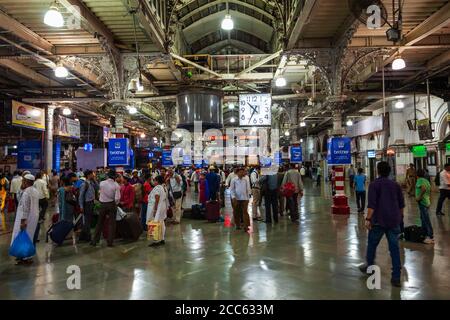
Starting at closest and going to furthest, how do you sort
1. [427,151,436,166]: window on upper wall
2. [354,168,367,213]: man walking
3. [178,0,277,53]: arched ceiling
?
1. [354,168,367,213]: man walking
2. [178,0,277,53]: arched ceiling
3. [427,151,436,166]: window on upper wall

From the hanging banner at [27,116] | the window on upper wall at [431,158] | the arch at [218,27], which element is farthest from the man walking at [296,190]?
the hanging banner at [27,116]

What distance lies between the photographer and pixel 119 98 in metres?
10.7

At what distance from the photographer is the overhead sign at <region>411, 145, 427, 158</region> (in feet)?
58.5

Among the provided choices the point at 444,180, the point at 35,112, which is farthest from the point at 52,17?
the point at 444,180

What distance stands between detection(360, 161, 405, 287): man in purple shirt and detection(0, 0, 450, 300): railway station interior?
0.8 inches

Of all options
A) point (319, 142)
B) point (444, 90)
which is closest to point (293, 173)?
point (444, 90)

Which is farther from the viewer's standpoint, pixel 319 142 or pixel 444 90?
pixel 319 142

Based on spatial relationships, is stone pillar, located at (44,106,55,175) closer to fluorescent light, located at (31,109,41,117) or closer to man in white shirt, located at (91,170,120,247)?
fluorescent light, located at (31,109,41,117)

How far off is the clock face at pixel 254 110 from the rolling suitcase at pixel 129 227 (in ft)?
20.4

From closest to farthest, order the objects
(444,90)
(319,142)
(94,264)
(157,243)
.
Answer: (94,264) < (157,243) < (444,90) < (319,142)

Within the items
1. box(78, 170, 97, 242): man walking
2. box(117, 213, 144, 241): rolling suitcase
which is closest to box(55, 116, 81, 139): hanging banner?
box(78, 170, 97, 242): man walking

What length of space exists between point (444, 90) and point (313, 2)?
35.2ft

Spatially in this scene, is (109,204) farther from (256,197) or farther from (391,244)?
(391,244)

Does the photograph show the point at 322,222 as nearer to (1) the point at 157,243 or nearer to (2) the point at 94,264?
(1) the point at 157,243
